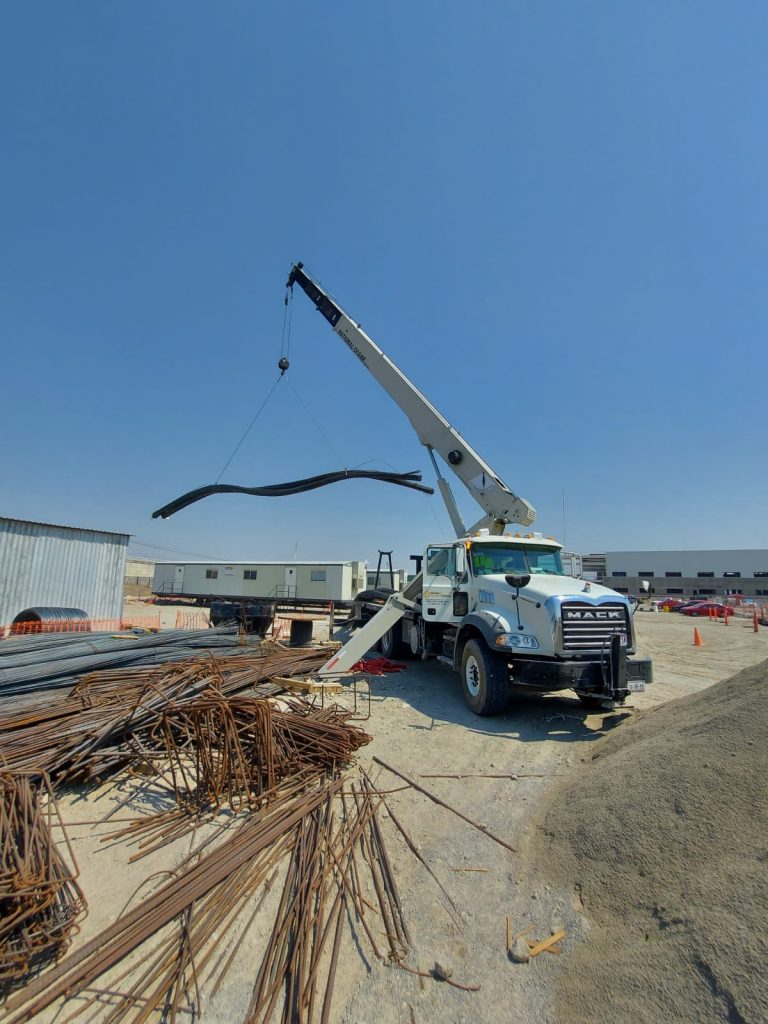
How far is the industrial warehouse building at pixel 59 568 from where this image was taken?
13.4 metres

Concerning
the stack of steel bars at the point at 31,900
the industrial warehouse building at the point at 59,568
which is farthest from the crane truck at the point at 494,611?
the industrial warehouse building at the point at 59,568

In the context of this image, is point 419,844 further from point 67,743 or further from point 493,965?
point 67,743

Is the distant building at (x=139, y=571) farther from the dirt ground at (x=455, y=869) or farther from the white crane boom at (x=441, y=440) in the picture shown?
the dirt ground at (x=455, y=869)

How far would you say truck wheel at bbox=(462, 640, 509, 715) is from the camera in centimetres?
637

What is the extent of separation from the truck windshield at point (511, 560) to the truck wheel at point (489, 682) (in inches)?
57.6

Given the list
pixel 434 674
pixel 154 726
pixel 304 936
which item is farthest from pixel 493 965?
pixel 434 674

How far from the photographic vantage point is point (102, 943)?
2355 mm

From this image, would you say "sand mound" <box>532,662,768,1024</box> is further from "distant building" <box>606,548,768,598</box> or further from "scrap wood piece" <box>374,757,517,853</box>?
"distant building" <box>606,548,768,598</box>

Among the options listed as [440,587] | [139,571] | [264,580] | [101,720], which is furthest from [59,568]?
[139,571]

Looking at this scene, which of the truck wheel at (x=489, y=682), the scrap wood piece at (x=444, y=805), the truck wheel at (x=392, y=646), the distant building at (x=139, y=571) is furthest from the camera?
the distant building at (x=139, y=571)

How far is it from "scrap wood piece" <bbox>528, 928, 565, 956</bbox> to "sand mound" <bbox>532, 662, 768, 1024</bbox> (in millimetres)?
106

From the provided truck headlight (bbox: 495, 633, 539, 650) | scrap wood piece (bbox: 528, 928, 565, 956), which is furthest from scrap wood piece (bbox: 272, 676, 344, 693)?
scrap wood piece (bbox: 528, 928, 565, 956)

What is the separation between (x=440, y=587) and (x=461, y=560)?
64cm

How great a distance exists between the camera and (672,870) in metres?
2.65
